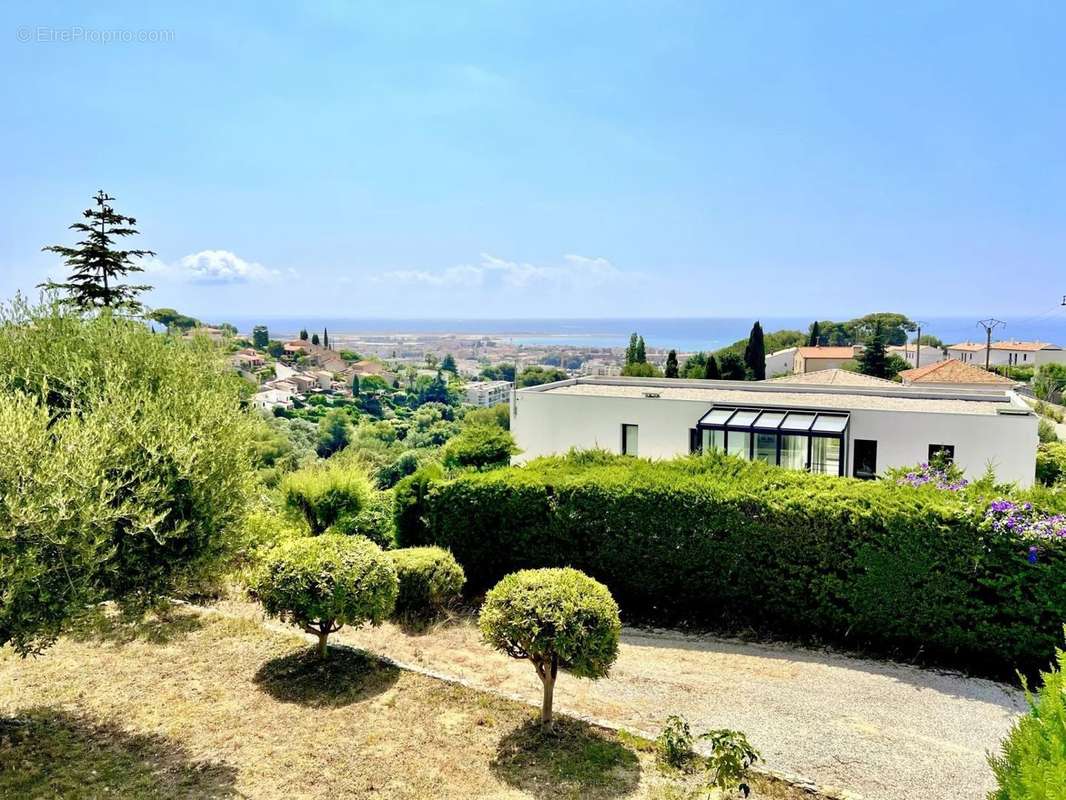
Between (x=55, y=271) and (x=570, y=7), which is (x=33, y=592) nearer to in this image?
(x=570, y=7)

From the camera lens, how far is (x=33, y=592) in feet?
17.4

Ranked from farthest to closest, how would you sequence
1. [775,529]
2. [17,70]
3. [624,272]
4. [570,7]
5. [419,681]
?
[624,272]
[570,7]
[17,70]
[775,529]
[419,681]

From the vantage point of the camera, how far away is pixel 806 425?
17438 millimetres

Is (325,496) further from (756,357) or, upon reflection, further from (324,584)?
(756,357)

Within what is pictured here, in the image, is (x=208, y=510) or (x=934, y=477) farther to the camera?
(x=934, y=477)

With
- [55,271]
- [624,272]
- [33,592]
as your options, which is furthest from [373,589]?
[624,272]

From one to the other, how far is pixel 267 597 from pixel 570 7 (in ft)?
57.8

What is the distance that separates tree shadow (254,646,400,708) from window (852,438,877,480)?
14.5 meters

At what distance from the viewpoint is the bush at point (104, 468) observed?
5172 millimetres

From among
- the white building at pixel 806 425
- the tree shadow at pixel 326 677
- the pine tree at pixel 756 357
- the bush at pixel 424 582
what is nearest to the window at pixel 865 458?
the white building at pixel 806 425

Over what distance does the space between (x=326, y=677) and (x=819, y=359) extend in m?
70.0

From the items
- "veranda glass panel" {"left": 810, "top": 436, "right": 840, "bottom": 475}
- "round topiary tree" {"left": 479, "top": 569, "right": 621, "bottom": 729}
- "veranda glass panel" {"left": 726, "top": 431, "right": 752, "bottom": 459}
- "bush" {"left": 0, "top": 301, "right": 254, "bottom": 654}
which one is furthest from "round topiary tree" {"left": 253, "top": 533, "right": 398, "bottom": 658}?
"veranda glass panel" {"left": 810, "top": 436, "right": 840, "bottom": 475}

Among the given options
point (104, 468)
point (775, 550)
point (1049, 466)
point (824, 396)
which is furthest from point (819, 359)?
point (104, 468)

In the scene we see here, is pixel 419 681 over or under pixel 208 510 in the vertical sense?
under
